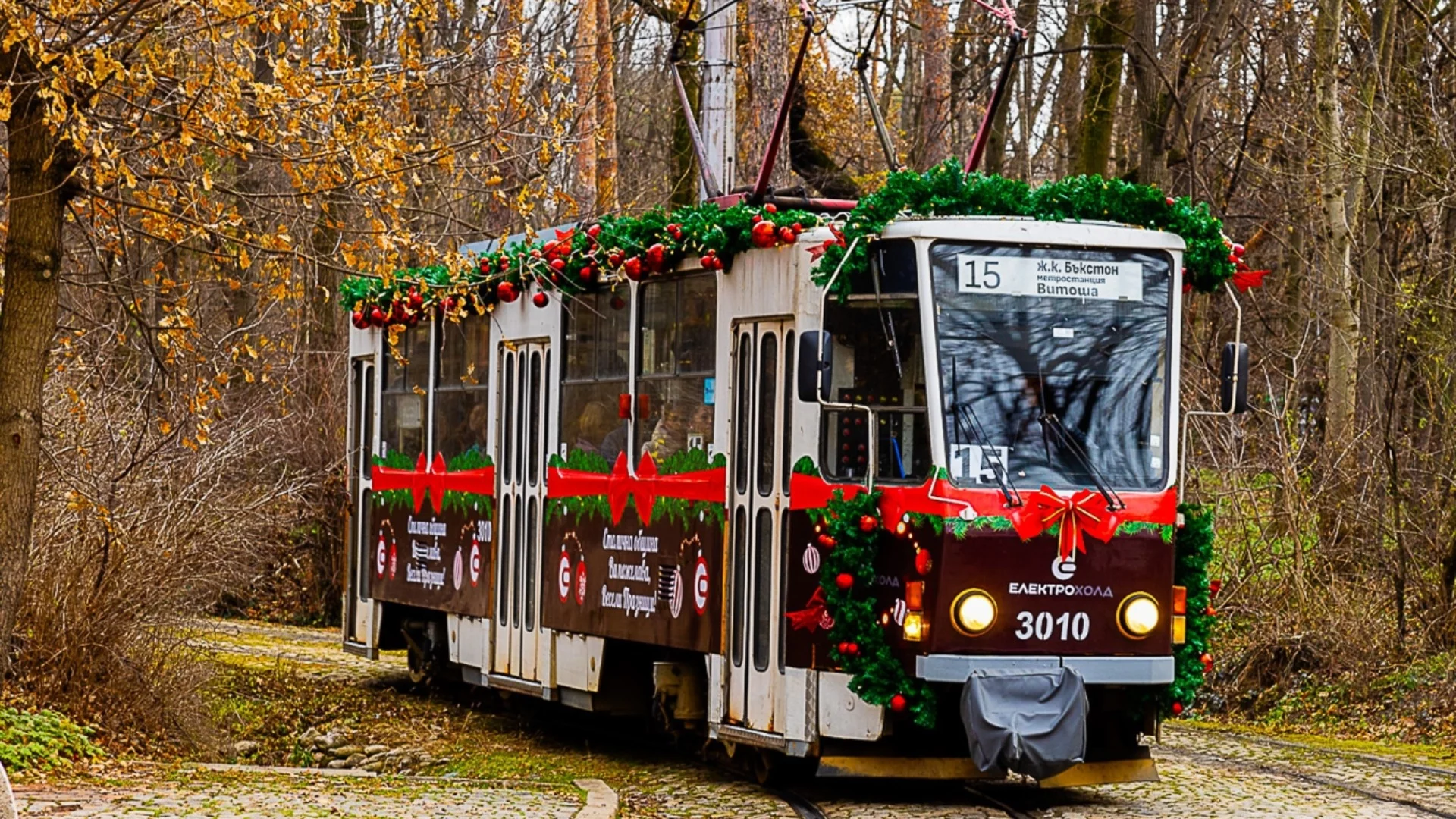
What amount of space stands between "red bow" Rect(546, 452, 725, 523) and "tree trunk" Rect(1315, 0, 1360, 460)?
929cm

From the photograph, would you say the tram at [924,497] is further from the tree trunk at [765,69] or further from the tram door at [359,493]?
the tree trunk at [765,69]

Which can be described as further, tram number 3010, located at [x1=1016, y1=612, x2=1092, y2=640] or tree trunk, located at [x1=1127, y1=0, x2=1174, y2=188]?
tree trunk, located at [x1=1127, y1=0, x2=1174, y2=188]

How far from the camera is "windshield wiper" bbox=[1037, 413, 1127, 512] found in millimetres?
11406

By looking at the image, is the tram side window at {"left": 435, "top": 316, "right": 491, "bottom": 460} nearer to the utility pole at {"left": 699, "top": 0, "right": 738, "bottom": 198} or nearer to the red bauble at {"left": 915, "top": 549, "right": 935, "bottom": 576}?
the utility pole at {"left": 699, "top": 0, "right": 738, "bottom": 198}

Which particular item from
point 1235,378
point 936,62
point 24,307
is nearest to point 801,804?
point 1235,378

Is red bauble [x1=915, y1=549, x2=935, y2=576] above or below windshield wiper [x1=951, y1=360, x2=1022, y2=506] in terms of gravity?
below

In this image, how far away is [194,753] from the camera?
571 inches

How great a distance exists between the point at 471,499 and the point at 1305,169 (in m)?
11.1

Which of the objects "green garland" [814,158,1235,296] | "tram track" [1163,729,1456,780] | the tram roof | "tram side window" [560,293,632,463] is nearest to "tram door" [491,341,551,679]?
"tram side window" [560,293,632,463]

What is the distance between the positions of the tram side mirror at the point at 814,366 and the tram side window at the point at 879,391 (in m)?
0.15

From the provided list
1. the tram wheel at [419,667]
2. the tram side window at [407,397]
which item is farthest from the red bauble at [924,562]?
the tram wheel at [419,667]

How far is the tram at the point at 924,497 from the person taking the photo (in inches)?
442

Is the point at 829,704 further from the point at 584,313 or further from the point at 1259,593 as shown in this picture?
the point at 1259,593

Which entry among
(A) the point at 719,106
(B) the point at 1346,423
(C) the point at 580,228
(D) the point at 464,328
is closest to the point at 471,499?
(D) the point at 464,328
